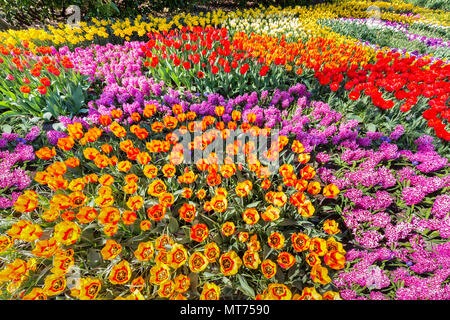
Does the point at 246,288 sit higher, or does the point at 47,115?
the point at 47,115

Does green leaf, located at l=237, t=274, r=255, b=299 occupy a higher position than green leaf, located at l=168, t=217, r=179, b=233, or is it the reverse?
green leaf, located at l=168, t=217, r=179, b=233

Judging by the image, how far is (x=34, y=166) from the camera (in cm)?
282

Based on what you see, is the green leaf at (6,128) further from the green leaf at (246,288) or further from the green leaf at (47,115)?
the green leaf at (246,288)

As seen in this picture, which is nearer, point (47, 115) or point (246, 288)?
point (246, 288)

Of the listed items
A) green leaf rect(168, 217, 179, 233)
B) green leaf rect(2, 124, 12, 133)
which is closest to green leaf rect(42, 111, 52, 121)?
green leaf rect(2, 124, 12, 133)

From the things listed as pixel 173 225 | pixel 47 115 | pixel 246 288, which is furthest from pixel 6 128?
pixel 246 288

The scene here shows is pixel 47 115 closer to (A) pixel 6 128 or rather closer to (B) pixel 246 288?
(A) pixel 6 128

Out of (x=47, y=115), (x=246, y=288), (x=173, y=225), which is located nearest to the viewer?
(x=246, y=288)

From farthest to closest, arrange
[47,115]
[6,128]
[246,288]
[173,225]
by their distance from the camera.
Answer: [47,115] < [6,128] < [173,225] < [246,288]

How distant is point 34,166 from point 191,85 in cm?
268

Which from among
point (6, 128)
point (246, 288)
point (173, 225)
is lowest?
point (246, 288)

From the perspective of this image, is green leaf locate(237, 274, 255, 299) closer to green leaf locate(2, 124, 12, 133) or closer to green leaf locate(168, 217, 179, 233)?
green leaf locate(168, 217, 179, 233)
